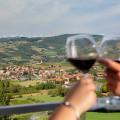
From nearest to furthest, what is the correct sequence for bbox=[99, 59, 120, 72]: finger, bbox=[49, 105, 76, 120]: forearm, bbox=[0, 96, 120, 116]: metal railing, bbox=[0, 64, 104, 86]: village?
1. bbox=[49, 105, 76, 120]: forearm
2. bbox=[99, 59, 120, 72]: finger
3. bbox=[0, 64, 104, 86]: village
4. bbox=[0, 96, 120, 116]: metal railing

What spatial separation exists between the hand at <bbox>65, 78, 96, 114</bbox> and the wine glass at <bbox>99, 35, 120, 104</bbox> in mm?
197

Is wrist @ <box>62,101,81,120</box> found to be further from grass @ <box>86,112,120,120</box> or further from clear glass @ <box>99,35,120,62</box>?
grass @ <box>86,112,120,120</box>

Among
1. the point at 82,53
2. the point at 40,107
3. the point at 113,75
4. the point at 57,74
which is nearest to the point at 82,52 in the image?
the point at 82,53

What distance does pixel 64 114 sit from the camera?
0.96 metres

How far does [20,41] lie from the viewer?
3447 cm

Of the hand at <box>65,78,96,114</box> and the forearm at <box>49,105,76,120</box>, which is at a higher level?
the hand at <box>65,78,96,114</box>

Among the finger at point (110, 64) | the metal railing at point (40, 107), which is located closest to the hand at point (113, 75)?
the finger at point (110, 64)

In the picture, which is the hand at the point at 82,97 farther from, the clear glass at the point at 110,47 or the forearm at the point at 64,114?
the clear glass at the point at 110,47

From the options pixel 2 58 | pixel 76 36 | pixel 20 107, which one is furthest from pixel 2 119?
pixel 2 58

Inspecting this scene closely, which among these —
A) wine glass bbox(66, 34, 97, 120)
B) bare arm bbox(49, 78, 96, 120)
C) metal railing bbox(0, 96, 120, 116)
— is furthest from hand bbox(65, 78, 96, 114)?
metal railing bbox(0, 96, 120, 116)

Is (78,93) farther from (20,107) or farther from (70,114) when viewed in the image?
(20,107)

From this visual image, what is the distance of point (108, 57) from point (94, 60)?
0.17 ft

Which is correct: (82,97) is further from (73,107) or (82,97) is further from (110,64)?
(110,64)

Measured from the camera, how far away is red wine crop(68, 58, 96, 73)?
1155mm
